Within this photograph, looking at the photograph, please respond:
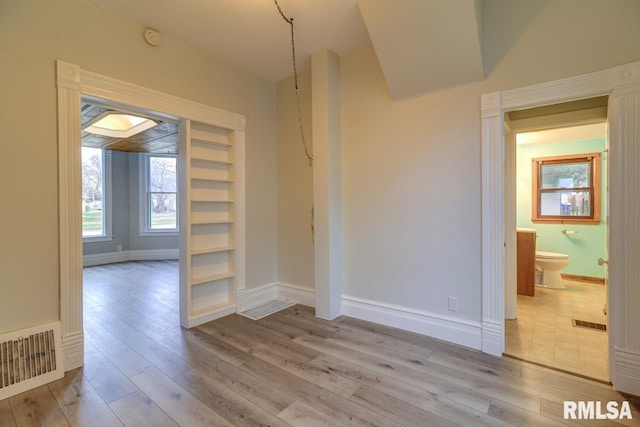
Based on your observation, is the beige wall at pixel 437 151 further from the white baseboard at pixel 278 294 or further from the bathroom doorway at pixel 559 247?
the bathroom doorway at pixel 559 247

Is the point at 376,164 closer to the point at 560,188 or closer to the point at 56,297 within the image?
the point at 56,297

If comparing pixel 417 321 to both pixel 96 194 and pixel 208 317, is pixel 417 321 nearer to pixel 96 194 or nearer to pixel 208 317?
pixel 208 317

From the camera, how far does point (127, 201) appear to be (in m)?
6.93

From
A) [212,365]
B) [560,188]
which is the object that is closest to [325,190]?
[212,365]

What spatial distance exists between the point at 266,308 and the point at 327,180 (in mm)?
1712

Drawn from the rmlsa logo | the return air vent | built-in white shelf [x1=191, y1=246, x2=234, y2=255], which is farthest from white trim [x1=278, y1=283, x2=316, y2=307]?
the rmlsa logo

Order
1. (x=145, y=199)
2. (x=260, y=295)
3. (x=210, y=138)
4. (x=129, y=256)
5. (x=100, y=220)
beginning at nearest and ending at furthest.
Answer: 1. (x=210, y=138)
2. (x=260, y=295)
3. (x=100, y=220)
4. (x=129, y=256)
5. (x=145, y=199)

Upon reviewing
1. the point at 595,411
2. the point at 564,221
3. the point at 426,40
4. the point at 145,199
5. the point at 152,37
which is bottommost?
the point at 595,411

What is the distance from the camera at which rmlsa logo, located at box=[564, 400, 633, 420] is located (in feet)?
5.41

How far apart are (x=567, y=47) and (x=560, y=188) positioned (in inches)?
150

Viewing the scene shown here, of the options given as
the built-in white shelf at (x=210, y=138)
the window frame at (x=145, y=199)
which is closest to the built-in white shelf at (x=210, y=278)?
the built-in white shelf at (x=210, y=138)

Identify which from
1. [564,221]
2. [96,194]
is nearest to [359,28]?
[564,221]

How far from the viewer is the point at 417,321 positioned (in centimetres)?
275

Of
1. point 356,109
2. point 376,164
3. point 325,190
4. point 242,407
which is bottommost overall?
point 242,407
